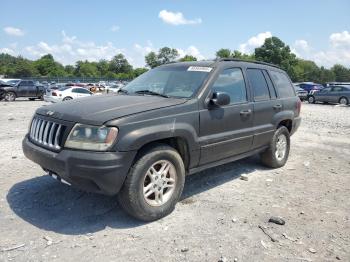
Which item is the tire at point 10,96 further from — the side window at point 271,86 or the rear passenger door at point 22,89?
the side window at point 271,86

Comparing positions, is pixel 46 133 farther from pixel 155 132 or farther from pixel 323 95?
pixel 323 95

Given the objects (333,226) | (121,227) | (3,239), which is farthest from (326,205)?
(3,239)

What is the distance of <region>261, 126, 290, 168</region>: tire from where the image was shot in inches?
245

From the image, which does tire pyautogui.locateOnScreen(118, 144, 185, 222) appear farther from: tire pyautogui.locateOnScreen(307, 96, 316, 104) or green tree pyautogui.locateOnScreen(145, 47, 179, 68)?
green tree pyautogui.locateOnScreen(145, 47, 179, 68)

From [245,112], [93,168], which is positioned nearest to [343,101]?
[245,112]

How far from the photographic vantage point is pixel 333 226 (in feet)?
13.4

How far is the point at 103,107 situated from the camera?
4.04 m

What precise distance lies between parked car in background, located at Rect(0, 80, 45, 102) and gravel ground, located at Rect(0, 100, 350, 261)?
21109 mm

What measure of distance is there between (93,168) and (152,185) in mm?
802

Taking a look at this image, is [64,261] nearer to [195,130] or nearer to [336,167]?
[195,130]

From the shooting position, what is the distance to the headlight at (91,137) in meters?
3.65

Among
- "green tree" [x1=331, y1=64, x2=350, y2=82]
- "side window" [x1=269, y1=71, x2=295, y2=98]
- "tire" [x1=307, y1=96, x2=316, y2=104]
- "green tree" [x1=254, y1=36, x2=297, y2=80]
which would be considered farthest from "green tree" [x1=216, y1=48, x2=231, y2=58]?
"side window" [x1=269, y1=71, x2=295, y2=98]

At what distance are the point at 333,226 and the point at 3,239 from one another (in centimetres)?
355

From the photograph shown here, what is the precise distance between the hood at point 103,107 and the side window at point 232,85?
2.38ft
